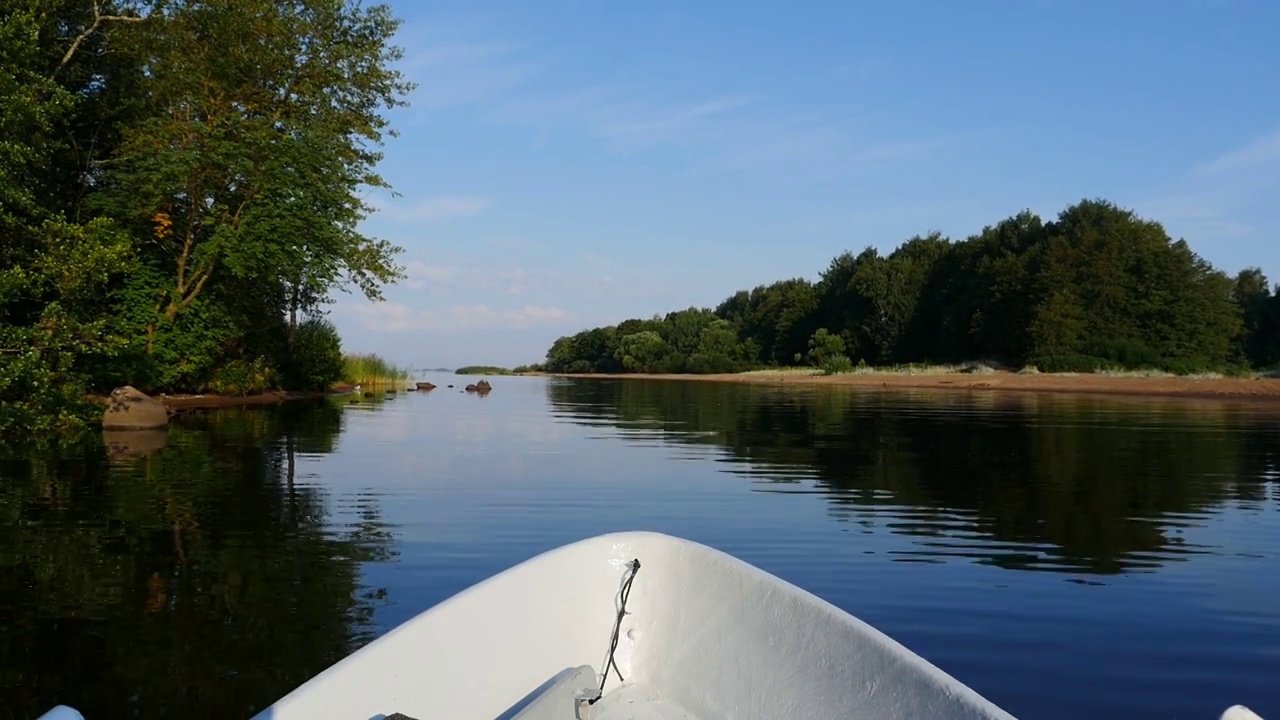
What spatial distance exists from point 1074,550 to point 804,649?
6808mm

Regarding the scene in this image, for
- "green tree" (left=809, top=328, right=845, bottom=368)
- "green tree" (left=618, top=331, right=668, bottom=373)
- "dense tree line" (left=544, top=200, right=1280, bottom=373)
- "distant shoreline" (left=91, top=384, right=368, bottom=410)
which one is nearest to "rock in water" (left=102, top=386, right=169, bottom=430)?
"distant shoreline" (left=91, top=384, right=368, bottom=410)

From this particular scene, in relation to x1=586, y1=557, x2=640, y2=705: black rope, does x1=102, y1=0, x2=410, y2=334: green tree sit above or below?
above

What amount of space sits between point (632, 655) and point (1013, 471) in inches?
519

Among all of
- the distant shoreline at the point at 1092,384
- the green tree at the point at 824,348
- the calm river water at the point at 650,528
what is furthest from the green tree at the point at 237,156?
the green tree at the point at 824,348

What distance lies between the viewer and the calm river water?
225 inches

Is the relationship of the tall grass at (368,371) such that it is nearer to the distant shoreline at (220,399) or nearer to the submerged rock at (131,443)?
the distant shoreline at (220,399)

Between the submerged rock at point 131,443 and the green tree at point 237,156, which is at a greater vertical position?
the green tree at point 237,156

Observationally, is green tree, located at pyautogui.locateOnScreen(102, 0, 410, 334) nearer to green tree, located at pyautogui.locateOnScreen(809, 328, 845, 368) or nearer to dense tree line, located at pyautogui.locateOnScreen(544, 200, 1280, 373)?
dense tree line, located at pyautogui.locateOnScreen(544, 200, 1280, 373)

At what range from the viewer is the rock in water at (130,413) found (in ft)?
73.3

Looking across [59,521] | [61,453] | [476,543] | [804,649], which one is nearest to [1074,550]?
[476,543]

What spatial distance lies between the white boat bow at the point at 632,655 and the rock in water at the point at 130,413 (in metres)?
21.1

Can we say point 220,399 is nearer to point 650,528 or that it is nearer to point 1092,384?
point 650,528

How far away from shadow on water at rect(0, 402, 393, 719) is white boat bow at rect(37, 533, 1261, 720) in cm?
182

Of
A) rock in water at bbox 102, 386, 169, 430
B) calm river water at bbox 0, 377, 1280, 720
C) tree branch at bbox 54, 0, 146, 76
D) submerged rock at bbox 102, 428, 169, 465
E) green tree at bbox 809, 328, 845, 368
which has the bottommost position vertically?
A: calm river water at bbox 0, 377, 1280, 720
